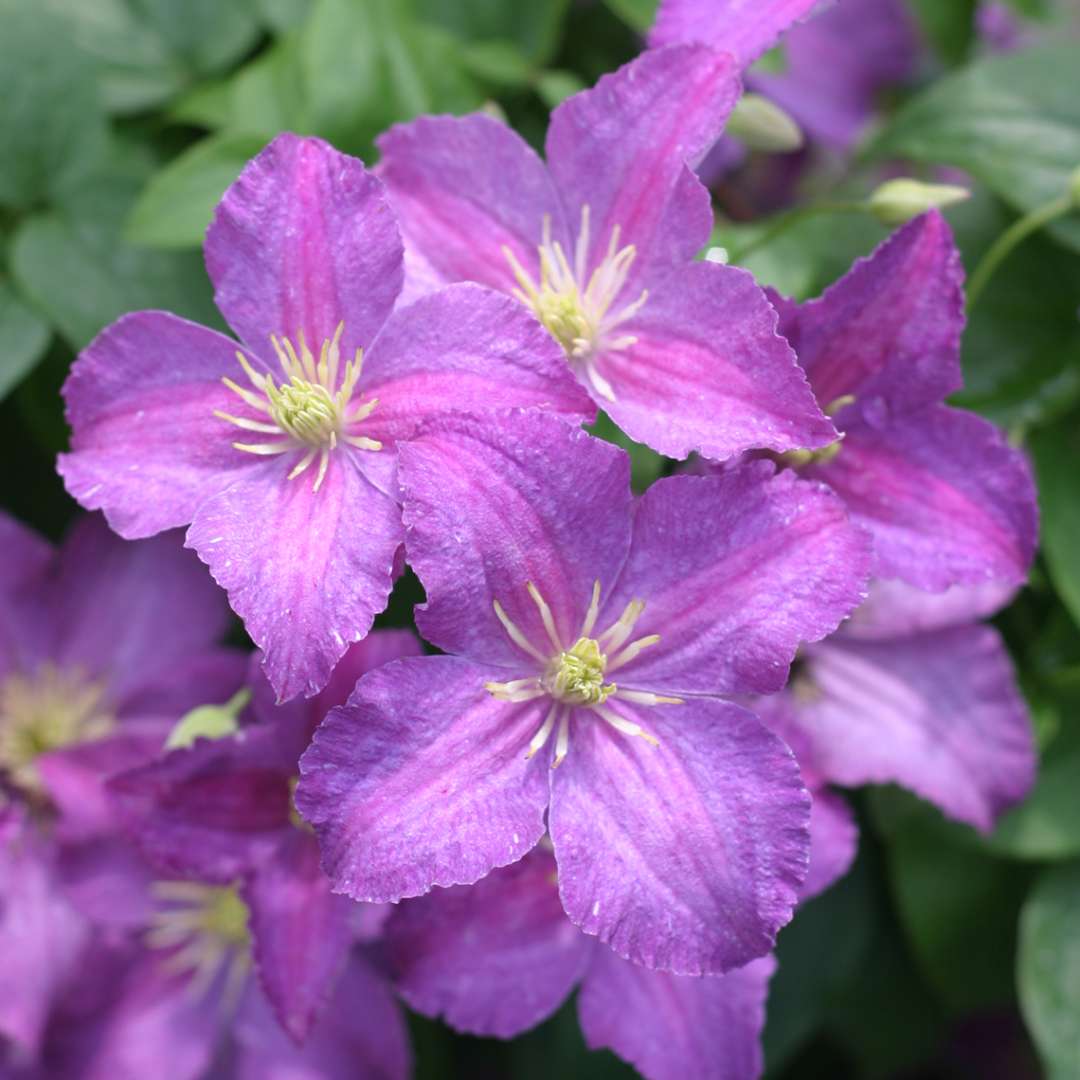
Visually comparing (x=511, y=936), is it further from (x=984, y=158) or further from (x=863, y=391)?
(x=984, y=158)

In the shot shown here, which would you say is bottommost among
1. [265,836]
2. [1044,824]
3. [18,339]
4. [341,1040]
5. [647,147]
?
[341,1040]

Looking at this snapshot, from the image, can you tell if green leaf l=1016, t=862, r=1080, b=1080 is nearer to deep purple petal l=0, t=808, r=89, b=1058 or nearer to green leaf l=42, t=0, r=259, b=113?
deep purple petal l=0, t=808, r=89, b=1058

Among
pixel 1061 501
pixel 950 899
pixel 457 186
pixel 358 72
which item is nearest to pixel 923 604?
pixel 1061 501

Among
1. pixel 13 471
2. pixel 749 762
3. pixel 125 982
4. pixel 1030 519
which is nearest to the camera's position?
pixel 749 762

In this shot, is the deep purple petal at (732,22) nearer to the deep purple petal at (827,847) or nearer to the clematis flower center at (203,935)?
the deep purple petal at (827,847)

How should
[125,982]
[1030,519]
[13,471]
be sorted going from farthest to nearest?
[13,471]
[125,982]
[1030,519]

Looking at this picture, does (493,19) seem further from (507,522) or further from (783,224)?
(507,522)

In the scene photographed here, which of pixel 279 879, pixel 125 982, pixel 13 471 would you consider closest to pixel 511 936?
pixel 279 879

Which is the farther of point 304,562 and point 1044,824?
point 1044,824
